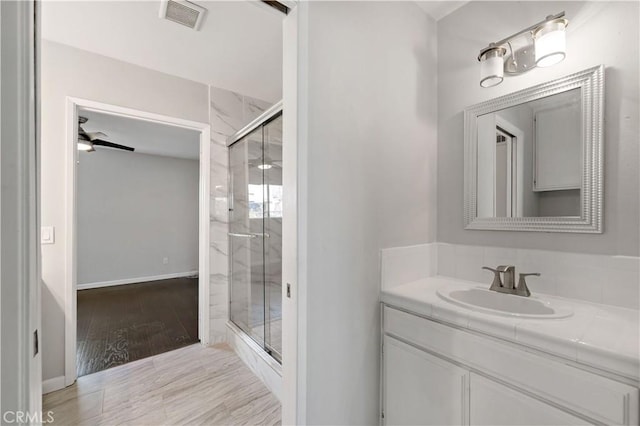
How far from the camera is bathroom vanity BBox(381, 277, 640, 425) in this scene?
0.86m

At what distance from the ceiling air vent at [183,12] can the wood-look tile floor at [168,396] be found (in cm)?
252

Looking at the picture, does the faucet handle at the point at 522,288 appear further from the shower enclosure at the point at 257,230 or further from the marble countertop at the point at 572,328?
the shower enclosure at the point at 257,230

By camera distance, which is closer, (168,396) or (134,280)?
(168,396)

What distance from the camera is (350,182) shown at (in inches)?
53.3

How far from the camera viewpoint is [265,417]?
1.73 m

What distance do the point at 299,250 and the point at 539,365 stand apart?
968 mm

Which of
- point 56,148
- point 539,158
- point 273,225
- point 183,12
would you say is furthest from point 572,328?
point 56,148

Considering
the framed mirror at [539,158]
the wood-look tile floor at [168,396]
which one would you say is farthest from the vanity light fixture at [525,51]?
the wood-look tile floor at [168,396]

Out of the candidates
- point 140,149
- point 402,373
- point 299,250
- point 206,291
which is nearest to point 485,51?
point 299,250

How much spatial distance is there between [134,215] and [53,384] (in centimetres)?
371

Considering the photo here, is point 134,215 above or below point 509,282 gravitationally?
above

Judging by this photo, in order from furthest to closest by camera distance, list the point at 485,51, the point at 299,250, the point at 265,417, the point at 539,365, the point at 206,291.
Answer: the point at 206,291, the point at 265,417, the point at 485,51, the point at 299,250, the point at 539,365

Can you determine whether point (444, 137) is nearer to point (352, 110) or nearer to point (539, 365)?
point (352, 110)

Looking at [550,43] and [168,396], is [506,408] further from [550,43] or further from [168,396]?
[168,396]
